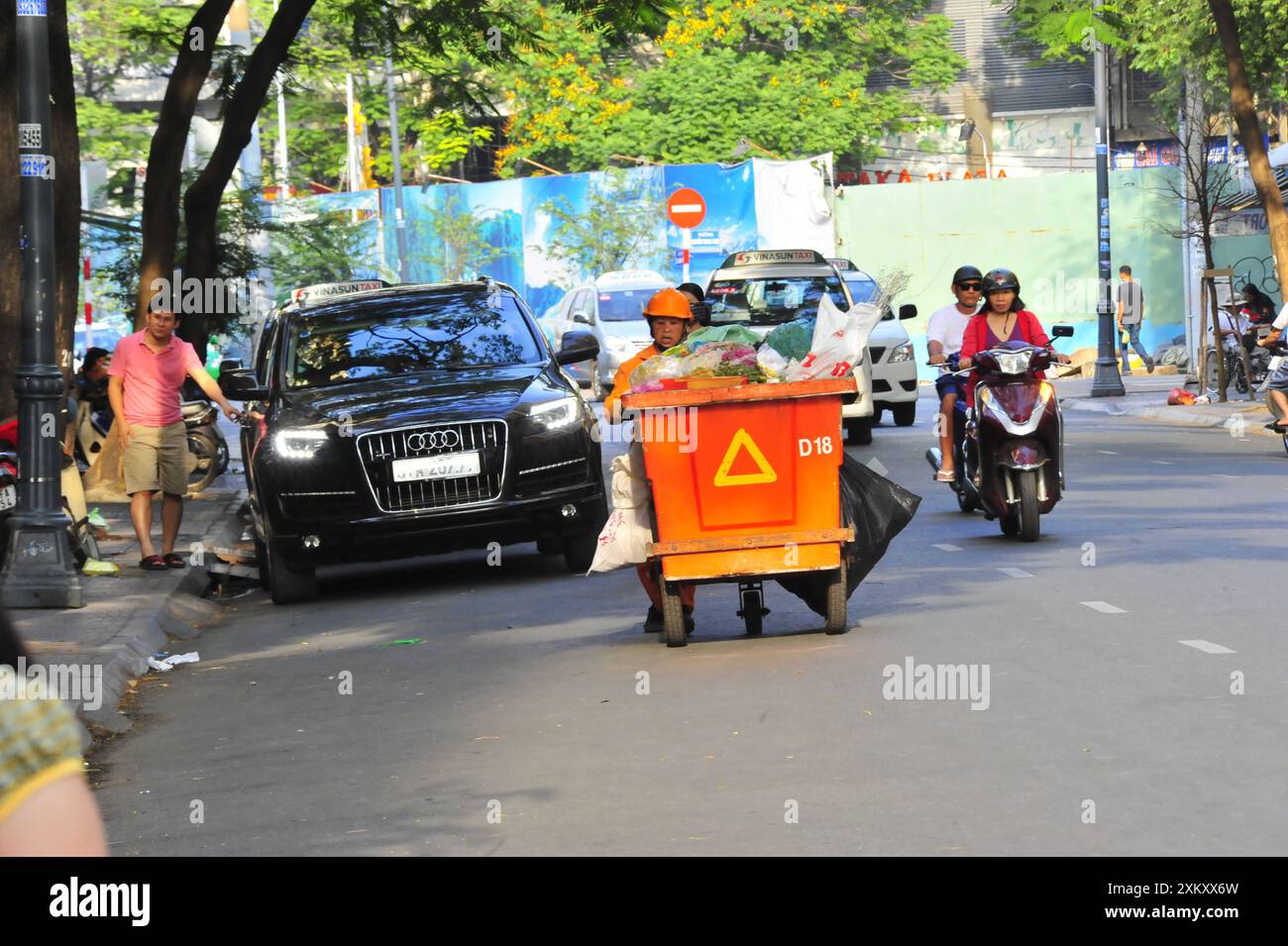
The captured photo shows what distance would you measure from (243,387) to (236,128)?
294 inches

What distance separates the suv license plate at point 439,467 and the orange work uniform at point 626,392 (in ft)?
8.69

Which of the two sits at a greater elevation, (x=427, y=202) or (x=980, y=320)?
(x=427, y=202)

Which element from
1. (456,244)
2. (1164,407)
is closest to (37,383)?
(1164,407)

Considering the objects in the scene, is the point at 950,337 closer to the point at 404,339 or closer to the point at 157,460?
the point at 404,339

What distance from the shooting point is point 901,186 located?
1834 inches

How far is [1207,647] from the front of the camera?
355 inches

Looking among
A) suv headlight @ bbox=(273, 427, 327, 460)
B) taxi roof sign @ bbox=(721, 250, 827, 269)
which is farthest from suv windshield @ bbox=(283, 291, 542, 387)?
taxi roof sign @ bbox=(721, 250, 827, 269)

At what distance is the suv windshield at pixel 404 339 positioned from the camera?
45.8 ft

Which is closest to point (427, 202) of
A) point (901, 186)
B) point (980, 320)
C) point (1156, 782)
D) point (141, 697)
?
point (901, 186)

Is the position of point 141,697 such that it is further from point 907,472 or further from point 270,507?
point 907,472
